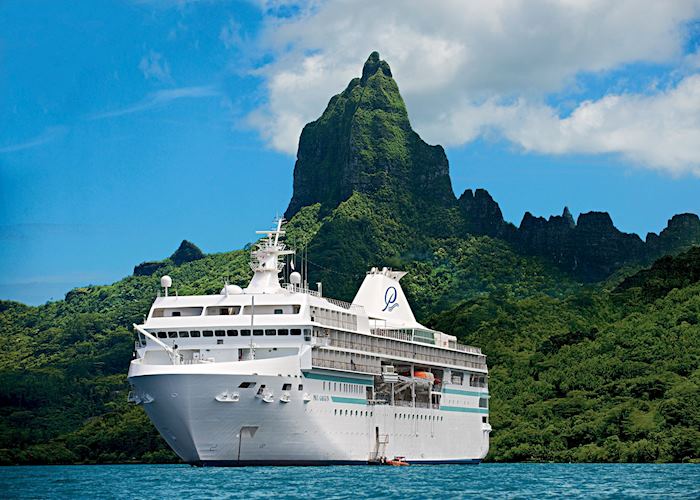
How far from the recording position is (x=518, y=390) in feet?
376

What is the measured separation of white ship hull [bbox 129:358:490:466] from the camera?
6000 centimetres

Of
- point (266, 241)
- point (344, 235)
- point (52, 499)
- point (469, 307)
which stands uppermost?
point (344, 235)

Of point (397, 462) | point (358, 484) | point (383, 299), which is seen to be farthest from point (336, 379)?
point (383, 299)

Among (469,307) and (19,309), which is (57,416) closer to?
(469,307)

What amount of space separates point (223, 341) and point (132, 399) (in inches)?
216

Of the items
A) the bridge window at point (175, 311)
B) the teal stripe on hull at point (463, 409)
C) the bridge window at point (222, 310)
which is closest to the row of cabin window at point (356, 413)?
the bridge window at point (222, 310)

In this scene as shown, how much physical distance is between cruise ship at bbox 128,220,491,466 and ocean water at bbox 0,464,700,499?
5.38 feet

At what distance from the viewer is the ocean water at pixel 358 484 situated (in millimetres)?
50031

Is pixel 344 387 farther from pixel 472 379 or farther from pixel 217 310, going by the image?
pixel 472 379

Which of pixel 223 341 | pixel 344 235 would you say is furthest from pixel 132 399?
pixel 344 235

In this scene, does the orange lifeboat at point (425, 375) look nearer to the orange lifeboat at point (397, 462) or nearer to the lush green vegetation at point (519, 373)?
the orange lifeboat at point (397, 462)

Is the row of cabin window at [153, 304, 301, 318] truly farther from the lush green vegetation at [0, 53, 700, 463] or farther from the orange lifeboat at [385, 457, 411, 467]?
the lush green vegetation at [0, 53, 700, 463]

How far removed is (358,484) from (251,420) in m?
9.00

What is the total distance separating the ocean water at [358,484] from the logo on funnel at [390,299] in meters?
15.0
